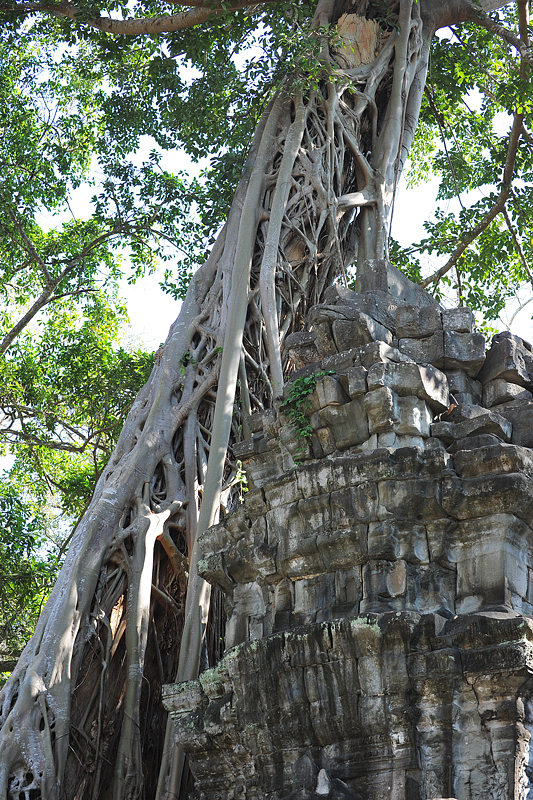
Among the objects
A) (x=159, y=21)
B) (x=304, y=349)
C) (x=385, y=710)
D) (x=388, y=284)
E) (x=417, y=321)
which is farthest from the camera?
(x=159, y=21)

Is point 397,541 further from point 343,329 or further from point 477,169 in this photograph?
point 477,169

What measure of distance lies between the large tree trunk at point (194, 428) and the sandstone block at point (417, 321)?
5.38ft

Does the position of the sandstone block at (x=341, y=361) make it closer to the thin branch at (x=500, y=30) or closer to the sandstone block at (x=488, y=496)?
the sandstone block at (x=488, y=496)

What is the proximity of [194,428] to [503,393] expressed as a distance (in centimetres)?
272

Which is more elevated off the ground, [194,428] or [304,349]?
[194,428]

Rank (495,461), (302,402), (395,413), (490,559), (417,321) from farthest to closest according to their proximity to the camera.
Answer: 1. (417,321)
2. (302,402)
3. (395,413)
4. (495,461)
5. (490,559)

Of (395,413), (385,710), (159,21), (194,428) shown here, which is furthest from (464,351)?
(159,21)

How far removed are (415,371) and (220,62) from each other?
583cm

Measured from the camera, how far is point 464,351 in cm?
475

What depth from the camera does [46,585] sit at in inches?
352

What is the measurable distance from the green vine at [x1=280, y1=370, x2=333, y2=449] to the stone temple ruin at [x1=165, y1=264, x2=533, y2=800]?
0.10 feet

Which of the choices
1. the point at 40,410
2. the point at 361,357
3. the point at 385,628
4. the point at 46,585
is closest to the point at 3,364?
the point at 40,410

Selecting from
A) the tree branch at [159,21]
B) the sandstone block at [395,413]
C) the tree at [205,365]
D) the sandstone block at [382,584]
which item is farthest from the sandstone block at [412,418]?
the tree branch at [159,21]

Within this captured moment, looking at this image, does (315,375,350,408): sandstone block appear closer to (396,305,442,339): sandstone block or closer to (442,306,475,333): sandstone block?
(396,305,442,339): sandstone block
